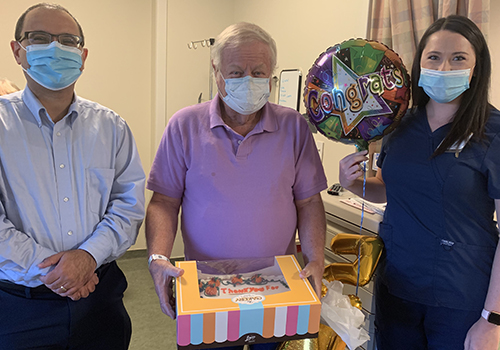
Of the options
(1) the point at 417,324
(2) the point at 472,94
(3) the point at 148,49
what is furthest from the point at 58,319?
(3) the point at 148,49

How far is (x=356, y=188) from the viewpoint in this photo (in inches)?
54.1

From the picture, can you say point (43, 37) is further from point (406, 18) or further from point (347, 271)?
point (406, 18)

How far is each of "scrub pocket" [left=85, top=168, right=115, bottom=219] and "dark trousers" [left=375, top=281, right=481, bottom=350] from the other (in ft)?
3.20

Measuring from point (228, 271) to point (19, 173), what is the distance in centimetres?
66

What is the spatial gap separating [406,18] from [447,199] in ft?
3.41

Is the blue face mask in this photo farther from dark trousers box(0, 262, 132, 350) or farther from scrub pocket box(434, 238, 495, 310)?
scrub pocket box(434, 238, 495, 310)

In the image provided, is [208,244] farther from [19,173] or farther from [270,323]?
[19,173]

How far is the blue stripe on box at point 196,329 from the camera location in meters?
0.85

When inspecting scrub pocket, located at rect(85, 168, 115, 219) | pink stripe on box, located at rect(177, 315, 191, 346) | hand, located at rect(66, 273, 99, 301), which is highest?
scrub pocket, located at rect(85, 168, 115, 219)

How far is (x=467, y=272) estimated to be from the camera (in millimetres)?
1147

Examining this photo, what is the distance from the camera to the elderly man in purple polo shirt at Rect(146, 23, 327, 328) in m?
1.14

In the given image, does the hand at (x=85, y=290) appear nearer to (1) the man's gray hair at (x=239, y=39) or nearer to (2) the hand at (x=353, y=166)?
(1) the man's gray hair at (x=239, y=39)

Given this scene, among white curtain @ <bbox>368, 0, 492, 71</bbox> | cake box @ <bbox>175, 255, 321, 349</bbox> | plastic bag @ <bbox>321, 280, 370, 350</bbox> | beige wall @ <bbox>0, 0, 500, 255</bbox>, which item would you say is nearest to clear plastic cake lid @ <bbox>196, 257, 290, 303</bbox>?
cake box @ <bbox>175, 255, 321, 349</bbox>

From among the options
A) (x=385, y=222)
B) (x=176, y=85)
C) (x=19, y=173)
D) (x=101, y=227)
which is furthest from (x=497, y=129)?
(x=176, y=85)
